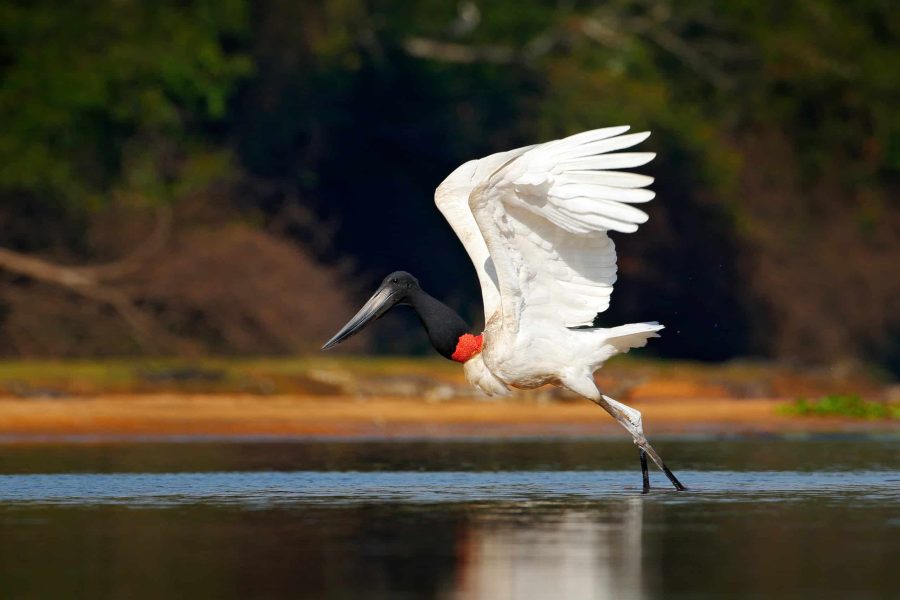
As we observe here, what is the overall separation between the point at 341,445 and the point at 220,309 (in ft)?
28.7

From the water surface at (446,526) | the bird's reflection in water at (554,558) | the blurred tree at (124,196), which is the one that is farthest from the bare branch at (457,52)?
the bird's reflection in water at (554,558)

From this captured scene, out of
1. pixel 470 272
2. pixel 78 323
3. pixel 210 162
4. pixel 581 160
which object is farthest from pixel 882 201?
pixel 581 160

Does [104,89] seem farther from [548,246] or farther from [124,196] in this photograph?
[548,246]

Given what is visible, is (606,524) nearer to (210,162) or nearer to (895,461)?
(895,461)

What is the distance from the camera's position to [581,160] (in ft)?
39.9

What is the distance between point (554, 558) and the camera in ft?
30.8

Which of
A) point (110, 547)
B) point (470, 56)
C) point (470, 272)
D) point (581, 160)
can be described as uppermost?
point (470, 56)

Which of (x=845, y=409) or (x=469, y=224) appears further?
(x=845, y=409)

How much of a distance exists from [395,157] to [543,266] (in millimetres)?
19791

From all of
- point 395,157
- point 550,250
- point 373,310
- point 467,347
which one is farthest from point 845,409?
point 395,157

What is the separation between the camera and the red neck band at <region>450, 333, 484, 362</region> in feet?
44.7

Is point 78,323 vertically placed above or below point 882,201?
below

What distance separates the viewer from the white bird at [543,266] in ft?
39.4

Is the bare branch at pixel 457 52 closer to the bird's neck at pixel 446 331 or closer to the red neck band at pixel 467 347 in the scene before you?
the bird's neck at pixel 446 331
